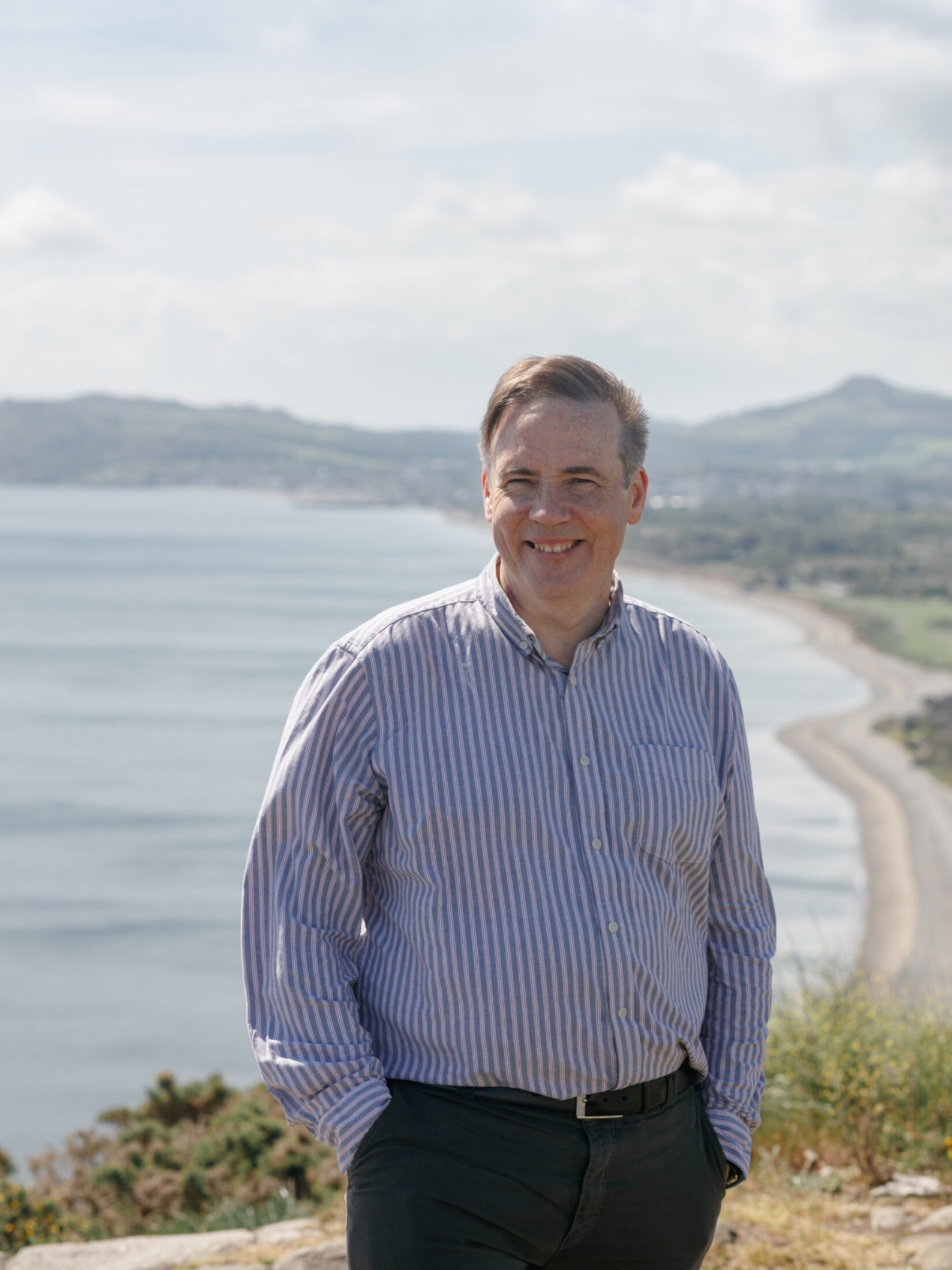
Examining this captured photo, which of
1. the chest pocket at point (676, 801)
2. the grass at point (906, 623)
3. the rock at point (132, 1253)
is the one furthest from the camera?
the grass at point (906, 623)

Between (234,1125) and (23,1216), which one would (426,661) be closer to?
(23,1216)

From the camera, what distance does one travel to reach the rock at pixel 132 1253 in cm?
345

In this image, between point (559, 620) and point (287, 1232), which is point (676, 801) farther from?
point (287, 1232)

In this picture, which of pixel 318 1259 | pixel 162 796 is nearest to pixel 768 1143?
pixel 318 1259

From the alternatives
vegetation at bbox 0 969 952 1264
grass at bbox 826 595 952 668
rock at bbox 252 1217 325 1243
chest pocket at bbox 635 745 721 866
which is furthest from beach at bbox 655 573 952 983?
chest pocket at bbox 635 745 721 866

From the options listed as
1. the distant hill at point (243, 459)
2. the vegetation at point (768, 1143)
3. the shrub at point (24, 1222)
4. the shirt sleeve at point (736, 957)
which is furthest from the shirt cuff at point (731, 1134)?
the distant hill at point (243, 459)

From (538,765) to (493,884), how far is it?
0.17 m

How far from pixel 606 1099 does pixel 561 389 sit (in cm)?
97

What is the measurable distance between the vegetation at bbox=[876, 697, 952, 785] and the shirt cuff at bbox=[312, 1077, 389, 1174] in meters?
49.4

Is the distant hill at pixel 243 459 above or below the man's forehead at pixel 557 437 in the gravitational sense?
above

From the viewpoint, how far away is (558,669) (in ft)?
6.31

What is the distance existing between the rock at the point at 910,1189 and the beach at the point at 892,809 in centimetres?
667

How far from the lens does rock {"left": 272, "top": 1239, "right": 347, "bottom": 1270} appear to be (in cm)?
315

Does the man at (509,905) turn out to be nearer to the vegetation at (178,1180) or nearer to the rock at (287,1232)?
the rock at (287,1232)
